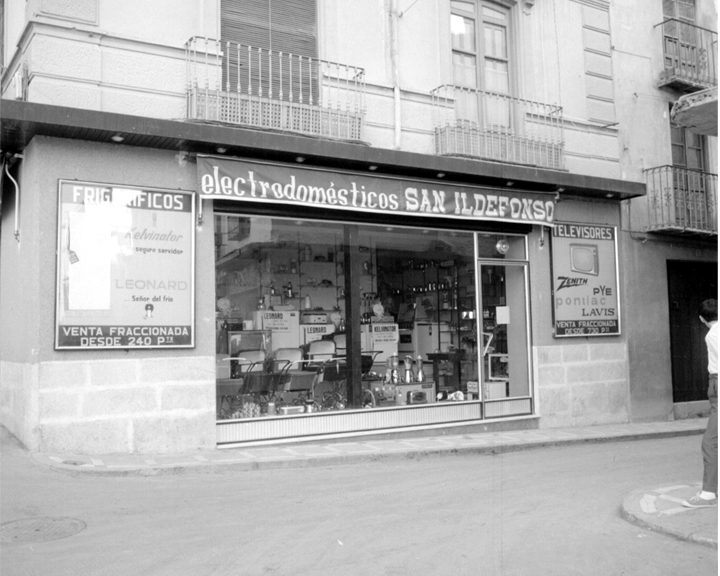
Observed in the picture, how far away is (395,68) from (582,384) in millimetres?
6447

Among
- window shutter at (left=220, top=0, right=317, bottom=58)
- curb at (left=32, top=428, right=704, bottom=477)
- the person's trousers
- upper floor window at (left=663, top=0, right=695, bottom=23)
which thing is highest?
upper floor window at (left=663, top=0, right=695, bottom=23)

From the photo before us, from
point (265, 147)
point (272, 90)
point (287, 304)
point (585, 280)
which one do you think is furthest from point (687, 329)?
point (265, 147)

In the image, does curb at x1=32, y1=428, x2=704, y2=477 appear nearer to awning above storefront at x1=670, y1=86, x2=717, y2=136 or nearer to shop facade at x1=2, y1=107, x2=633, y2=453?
shop facade at x1=2, y1=107, x2=633, y2=453

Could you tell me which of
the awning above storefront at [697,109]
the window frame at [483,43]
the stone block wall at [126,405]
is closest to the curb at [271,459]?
the stone block wall at [126,405]

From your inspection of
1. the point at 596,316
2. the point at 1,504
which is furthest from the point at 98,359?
the point at 596,316

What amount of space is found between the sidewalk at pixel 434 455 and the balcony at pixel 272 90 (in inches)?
178

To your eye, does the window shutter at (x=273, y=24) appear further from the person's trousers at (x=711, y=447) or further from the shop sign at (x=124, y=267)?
the person's trousers at (x=711, y=447)

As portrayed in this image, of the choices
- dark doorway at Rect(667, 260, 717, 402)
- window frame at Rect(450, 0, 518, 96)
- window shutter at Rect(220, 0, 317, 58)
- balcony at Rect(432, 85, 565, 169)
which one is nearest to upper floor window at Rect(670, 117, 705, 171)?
dark doorway at Rect(667, 260, 717, 402)

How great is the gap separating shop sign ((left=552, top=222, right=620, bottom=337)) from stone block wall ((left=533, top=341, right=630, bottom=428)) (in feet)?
1.19

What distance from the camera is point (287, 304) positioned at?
12352mm

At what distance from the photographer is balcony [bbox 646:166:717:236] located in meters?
14.8

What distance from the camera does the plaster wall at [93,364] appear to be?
366 inches

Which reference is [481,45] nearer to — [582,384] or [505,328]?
[505,328]

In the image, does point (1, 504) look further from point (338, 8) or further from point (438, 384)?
point (338, 8)
